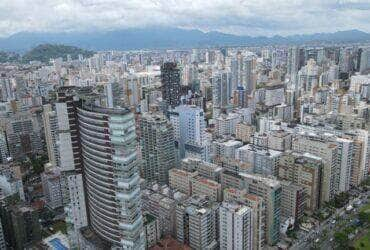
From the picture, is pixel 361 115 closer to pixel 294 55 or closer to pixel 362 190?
pixel 362 190

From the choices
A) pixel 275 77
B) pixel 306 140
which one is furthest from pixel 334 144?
pixel 275 77

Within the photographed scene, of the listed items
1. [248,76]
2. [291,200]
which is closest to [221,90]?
[248,76]

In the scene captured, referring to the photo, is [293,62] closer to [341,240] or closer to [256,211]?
[341,240]

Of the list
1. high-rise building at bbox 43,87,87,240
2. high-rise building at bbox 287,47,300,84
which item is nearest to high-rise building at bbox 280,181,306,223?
high-rise building at bbox 43,87,87,240

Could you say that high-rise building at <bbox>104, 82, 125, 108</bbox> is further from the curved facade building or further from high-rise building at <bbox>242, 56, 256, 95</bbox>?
the curved facade building

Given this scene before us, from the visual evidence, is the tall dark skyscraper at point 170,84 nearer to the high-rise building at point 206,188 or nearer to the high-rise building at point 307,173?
the high-rise building at point 307,173
